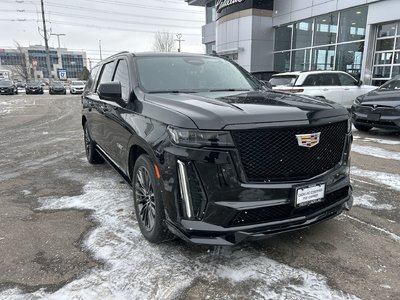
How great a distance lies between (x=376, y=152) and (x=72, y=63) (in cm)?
13112

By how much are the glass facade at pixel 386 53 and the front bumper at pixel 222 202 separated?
16296 millimetres

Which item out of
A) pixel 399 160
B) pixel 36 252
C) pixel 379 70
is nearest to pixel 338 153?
pixel 36 252

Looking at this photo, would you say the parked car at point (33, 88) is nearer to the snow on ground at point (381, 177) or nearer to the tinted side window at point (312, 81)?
the tinted side window at point (312, 81)

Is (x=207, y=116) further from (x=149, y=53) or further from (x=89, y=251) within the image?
(x=149, y=53)

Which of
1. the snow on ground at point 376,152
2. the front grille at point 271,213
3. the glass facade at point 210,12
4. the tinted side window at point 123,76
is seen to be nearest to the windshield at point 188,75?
the tinted side window at point 123,76

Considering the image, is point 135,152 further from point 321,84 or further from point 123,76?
point 321,84

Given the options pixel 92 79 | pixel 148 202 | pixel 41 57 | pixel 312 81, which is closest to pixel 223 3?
pixel 312 81

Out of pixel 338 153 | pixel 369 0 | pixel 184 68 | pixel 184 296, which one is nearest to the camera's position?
pixel 184 296

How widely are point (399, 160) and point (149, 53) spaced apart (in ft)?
16.4

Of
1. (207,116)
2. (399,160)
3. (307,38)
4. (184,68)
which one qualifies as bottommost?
(399,160)

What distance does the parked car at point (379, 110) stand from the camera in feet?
25.9

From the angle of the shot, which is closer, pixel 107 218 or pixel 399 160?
pixel 107 218

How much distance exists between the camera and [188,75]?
13.4 ft

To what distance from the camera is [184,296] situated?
252cm
